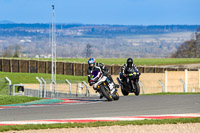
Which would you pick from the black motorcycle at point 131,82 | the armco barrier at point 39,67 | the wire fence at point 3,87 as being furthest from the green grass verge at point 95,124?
the armco barrier at point 39,67

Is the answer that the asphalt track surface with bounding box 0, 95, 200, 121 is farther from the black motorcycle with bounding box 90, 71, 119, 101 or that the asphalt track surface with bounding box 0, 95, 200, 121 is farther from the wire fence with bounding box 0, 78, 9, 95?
the wire fence with bounding box 0, 78, 9, 95

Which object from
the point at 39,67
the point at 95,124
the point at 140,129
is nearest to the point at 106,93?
the point at 95,124

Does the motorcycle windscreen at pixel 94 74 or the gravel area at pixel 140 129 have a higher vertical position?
the motorcycle windscreen at pixel 94 74

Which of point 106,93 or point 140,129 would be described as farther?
point 106,93

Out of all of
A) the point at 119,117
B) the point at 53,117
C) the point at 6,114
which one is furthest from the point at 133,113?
the point at 6,114

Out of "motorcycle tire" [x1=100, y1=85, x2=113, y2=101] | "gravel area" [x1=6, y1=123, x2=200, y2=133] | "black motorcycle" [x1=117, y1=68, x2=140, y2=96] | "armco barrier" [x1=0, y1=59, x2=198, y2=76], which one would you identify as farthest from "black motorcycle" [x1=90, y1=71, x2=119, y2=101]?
"armco barrier" [x1=0, y1=59, x2=198, y2=76]

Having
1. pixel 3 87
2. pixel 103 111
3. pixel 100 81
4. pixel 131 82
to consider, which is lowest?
pixel 3 87

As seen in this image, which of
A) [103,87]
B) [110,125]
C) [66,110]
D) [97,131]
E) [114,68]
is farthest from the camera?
[114,68]

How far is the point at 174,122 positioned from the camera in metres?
13.8

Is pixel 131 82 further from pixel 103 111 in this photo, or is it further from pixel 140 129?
pixel 140 129

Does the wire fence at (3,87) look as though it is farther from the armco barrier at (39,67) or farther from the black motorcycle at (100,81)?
the armco barrier at (39,67)

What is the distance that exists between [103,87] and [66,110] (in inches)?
140

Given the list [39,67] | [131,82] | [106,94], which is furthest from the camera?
[39,67]

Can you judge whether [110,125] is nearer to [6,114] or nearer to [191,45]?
[6,114]
